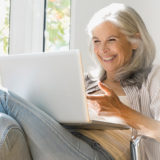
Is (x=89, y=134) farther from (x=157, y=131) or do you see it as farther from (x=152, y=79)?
(x=152, y=79)

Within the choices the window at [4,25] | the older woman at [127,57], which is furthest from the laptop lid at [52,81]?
the window at [4,25]

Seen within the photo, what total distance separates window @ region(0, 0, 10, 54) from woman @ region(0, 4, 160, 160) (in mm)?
748

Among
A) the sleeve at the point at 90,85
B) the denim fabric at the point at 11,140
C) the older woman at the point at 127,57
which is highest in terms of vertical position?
the older woman at the point at 127,57

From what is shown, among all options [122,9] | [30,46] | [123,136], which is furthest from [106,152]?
[30,46]

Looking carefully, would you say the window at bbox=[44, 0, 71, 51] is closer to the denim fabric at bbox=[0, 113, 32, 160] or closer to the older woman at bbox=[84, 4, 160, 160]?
the older woman at bbox=[84, 4, 160, 160]

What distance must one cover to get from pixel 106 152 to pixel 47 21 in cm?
148

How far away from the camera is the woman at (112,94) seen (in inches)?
50.0

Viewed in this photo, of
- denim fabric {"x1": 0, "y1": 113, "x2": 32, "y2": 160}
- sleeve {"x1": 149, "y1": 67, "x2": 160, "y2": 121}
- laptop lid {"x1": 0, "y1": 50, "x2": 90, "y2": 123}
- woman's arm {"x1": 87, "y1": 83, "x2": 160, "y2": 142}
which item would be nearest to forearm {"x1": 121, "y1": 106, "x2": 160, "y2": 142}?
woman's arm {"x1": 87, "y1": 83, "x2": 160, "y2": 142}

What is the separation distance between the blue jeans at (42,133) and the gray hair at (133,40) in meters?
0.60

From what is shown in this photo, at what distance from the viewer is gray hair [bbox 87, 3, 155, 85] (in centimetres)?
180

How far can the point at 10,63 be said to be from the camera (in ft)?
4.67

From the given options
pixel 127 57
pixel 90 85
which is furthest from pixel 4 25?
pixel 127 57

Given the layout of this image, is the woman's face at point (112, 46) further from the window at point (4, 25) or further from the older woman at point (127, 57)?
the window at point (4, 25)

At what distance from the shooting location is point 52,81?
1284 mm
